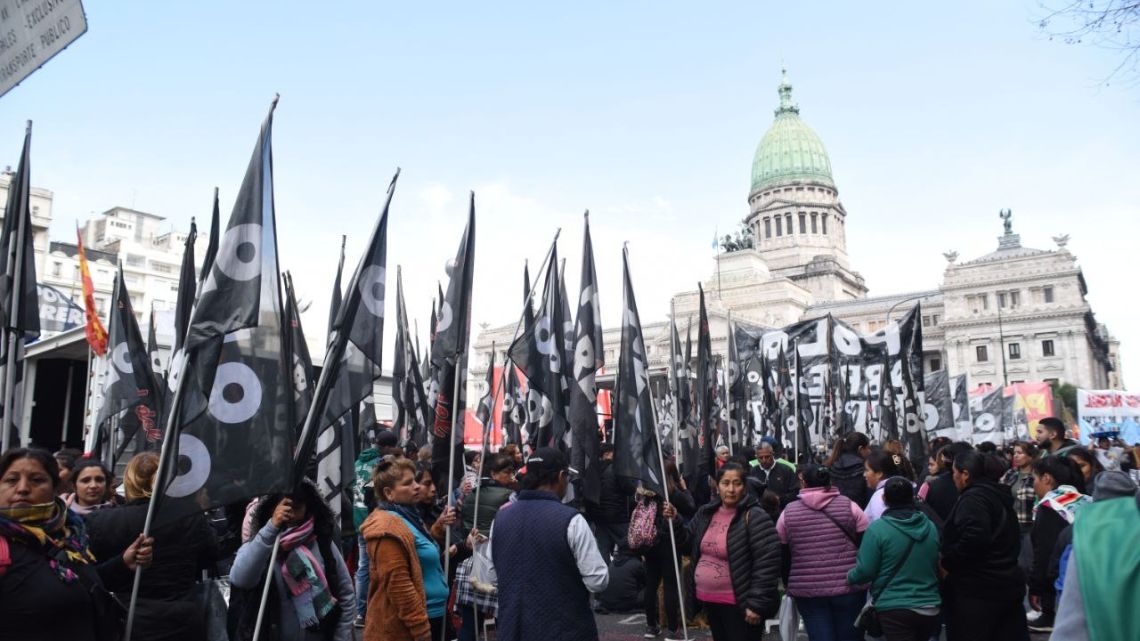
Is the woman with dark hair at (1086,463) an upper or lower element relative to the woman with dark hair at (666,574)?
upper

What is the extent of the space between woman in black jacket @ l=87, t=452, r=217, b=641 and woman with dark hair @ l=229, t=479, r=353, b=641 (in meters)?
0.30

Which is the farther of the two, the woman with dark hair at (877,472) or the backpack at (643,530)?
the backpack at (643,530)

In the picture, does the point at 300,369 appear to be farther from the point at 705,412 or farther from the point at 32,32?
the point at 705,412

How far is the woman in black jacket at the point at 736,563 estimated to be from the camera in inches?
222

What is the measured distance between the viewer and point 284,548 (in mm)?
4406

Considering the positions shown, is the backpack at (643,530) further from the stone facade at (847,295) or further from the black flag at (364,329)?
the stone facade at (847,295)

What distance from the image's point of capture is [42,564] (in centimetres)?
327

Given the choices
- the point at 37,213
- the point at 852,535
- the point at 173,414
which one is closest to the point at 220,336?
the point at 173,414

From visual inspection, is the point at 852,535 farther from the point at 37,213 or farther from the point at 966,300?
the point at 966,300

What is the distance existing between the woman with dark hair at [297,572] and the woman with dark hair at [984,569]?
12.9ft

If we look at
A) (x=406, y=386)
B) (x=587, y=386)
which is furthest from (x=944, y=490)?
(x=406, y=386)

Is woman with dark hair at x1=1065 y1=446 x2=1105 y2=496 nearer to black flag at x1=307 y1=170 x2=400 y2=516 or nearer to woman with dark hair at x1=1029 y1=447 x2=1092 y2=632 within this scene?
woman with dark hair at x1=1029 y1=447 x2=1092 y2=632

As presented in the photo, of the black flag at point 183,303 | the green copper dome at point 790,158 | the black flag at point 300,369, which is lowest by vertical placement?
the black flag at point 300,369

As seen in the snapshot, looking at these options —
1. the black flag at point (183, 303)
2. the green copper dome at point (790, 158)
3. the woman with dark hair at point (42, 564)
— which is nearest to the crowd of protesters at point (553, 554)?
the woman with dark hair at point (42, 564)
